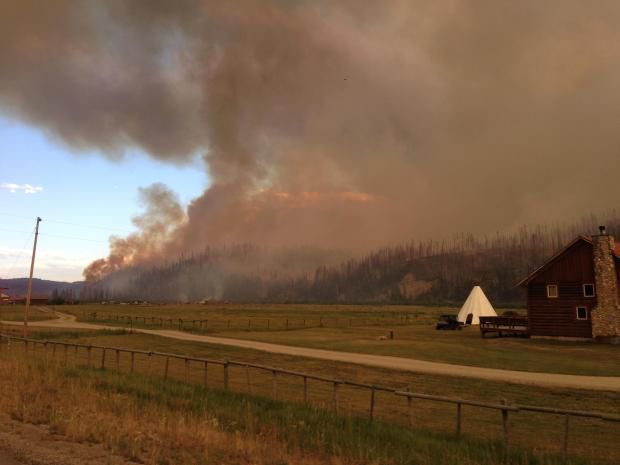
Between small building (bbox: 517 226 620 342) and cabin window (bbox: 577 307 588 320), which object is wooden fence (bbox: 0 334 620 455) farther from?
cabin window (bbox: 577 307 588 320)

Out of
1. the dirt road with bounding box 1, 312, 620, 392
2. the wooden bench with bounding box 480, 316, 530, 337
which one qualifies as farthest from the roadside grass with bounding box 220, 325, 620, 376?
the wooden bench with bounding box 480, 316, 530, 337

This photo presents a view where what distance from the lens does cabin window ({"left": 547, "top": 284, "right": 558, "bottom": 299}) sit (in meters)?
45.6

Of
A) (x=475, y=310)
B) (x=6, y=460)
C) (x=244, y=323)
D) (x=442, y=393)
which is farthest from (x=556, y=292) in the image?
(x=6, y=460)

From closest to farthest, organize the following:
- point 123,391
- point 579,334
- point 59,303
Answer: point 123,391 → point 579,334 → point 59,303

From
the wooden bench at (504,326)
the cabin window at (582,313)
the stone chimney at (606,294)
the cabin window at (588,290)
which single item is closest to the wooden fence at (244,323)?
the wooden bench at (504,326)

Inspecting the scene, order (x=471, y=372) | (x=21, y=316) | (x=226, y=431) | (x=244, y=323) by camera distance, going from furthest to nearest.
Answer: (x=21, y=316) → (x=244, y=323) → (x=471, y=372) → (x=226, y=431)

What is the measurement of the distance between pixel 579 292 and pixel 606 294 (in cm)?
234

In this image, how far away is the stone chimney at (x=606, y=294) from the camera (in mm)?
41250

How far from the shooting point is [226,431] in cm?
1120

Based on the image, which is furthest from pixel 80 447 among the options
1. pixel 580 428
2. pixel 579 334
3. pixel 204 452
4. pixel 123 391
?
pixel 579 334

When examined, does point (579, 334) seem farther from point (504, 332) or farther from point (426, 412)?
point (426, 412)

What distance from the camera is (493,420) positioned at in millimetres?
15820

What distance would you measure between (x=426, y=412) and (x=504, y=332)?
35.4 metres

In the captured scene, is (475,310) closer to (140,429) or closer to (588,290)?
(588,290)
